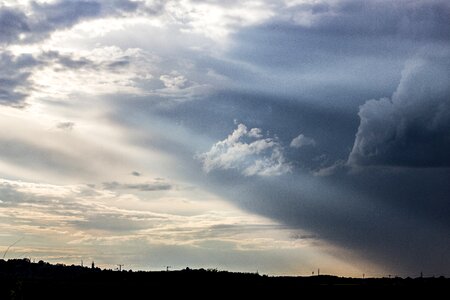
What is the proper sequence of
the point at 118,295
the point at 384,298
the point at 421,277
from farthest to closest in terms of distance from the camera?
the point at 421,277
the point at 118,295
the point at 384,298

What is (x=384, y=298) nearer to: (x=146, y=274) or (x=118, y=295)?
(x=118, y=295)

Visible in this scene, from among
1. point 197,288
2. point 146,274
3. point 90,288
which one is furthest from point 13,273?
point 197,288

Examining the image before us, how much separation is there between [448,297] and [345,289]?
14.8 meters

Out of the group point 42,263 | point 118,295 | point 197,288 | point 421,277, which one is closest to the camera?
point 118,295

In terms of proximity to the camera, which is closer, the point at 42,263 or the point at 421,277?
the point at 421,277

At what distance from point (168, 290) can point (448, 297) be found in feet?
117

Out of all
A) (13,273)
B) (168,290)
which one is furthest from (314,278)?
(13,273)

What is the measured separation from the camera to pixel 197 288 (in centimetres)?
9238

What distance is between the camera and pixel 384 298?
78.5 metres

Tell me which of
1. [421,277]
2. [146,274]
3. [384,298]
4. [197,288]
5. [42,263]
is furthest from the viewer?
[42,263]

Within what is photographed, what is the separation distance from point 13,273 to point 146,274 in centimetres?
3799

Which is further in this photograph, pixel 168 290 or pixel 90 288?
pixel 90 288

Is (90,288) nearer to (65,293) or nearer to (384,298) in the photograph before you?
(65,293)

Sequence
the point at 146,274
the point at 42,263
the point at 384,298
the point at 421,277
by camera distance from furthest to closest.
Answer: the point at 42,263
the point at 421,277
the point at 146,274
the point at 384,298
